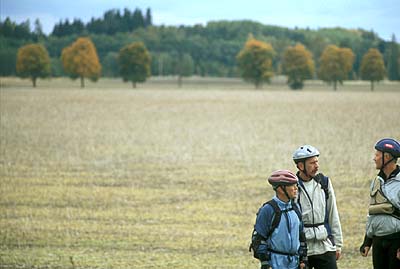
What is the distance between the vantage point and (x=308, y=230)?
5.99m

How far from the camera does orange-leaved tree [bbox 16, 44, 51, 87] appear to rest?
3974cm

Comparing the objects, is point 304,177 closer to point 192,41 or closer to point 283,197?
point 283,197

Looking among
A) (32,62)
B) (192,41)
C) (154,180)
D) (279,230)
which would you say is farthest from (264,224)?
(192,41)

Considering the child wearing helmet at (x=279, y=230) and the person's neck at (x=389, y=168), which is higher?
the person's neck at (x=389, y=168)

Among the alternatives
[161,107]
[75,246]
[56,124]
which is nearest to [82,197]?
[75,246]

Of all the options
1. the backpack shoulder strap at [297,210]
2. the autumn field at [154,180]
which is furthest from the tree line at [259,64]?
the backpack shoulder strap at [297,210]

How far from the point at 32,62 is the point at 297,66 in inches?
2948

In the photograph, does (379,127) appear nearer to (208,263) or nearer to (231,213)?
(231,213)

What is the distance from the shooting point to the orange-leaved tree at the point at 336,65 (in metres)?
104

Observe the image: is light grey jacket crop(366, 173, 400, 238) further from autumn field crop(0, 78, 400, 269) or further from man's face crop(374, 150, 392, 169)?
Answer: autumn field crop(0, 78, 400, 269)

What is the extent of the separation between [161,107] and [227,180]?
110 ft

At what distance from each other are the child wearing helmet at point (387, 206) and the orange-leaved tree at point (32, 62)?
32027 millimetres

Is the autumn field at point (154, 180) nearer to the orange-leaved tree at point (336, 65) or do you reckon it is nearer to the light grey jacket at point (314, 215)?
the light grey jacket at point (314, 215)

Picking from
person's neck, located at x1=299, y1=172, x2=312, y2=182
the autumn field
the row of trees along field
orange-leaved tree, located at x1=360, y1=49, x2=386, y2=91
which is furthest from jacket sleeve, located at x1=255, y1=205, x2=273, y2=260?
orange-leaved tree, located at x1=360, y1=49, x2=386, y2=91
